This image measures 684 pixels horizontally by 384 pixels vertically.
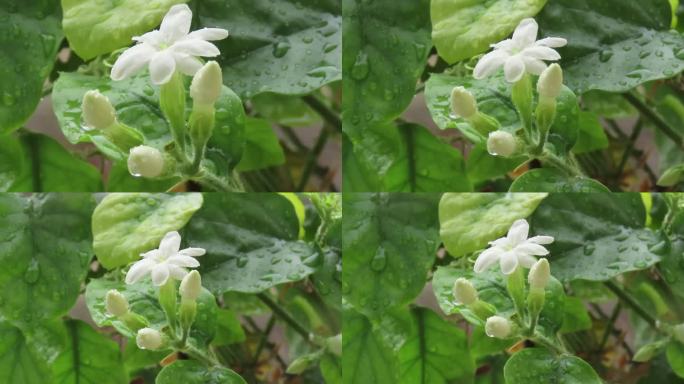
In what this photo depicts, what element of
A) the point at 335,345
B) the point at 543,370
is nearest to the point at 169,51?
the point at 335,345

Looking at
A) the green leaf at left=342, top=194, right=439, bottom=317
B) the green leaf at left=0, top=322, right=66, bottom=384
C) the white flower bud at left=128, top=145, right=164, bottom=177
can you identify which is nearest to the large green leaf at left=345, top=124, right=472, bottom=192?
the green leaf at left=342, top=194, right=439, bottom=317

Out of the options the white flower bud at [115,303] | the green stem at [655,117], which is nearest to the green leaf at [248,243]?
the white flower bud at [115,303]

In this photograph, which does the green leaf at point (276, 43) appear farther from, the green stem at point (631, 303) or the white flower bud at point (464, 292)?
the green stem at point (631, 303)

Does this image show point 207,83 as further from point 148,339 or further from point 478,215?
point 478,215

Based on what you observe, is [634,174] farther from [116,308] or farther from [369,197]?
[116,308]

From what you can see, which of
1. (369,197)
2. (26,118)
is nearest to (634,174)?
(369,197)
